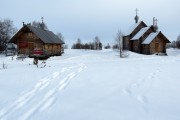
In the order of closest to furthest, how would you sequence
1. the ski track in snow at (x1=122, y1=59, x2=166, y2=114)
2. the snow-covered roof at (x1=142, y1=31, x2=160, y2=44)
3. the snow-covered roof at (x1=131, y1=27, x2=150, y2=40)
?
1. the ski track in snow at (x1=122, y1=59, x2=166, y2=114)
2. the snow-covered roof at (x1=142, y1=31, x2=160, y2=44)
3. the snow-covered roof at (x1=131, y1=27, x2=150, y2=40)

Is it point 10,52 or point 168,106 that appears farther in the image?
point 10,52

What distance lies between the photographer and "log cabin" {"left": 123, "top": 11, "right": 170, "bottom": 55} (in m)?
41.8

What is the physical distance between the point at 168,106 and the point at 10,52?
46.1 m

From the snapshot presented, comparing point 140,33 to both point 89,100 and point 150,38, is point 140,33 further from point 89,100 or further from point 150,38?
point 89,100

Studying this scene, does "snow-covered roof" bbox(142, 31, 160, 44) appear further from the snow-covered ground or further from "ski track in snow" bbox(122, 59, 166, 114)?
"ski track in snow" bbox(122, 59, 166, 114)

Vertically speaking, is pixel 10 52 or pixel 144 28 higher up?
pixel 144 28

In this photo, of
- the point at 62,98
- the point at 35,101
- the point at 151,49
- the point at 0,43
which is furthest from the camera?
the point at 0,43

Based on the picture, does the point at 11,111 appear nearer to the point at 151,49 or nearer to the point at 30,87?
the point at 30,87

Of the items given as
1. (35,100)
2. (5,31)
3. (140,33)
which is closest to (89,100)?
(35,100)

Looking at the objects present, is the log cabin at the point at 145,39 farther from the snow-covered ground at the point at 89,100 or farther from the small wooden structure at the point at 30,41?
the snow-covered ground at the point at 89,100

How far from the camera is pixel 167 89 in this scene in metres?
8.81

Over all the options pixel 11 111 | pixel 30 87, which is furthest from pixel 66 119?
pixel 30 87

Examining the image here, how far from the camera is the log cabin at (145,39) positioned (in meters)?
41.8

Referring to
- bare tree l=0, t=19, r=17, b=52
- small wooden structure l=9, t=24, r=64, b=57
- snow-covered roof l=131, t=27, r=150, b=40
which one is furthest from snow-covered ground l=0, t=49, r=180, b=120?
bare tree l=0, t=19, r=17, b=52
